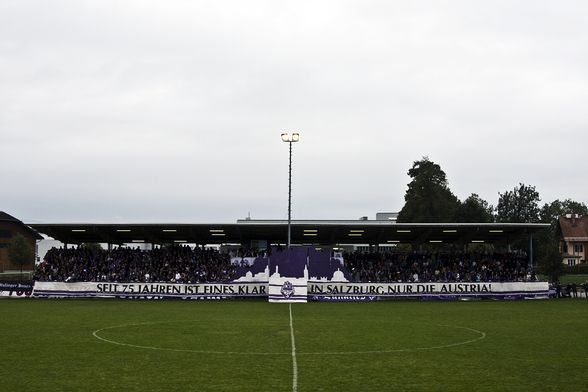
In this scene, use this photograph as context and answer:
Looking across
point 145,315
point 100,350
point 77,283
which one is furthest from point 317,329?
point 77,283

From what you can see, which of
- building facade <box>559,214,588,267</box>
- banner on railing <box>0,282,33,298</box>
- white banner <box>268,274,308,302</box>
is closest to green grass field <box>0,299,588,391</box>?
white banner <box>268,274,308,302</box>

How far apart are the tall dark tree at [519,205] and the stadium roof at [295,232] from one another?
68.1m

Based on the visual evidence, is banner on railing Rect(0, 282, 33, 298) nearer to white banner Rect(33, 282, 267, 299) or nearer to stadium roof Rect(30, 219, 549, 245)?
white banner Rect(33, 282, 267, 299)

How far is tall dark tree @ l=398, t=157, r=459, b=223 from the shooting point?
97.5 metres

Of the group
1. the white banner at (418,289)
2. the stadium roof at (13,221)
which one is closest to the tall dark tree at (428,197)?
the white banner at (418,289)

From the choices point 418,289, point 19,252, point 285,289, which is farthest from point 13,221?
point 418,289

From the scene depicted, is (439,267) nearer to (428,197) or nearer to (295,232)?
(295,232)

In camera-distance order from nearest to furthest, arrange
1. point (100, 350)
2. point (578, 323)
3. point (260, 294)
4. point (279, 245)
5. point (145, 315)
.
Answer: point (100, 350) → point (578, 323) → point (145, 315) → point (260, 294) → point (279, 245)

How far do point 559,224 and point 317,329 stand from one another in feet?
368

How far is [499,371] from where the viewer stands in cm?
1489

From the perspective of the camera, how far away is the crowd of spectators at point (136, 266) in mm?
50031

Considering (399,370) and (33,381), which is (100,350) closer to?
(33,381)

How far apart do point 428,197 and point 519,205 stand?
114 ft

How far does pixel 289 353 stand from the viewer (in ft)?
57.4
